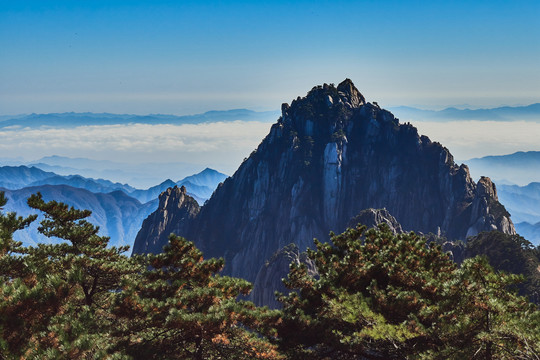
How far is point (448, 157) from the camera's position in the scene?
198m

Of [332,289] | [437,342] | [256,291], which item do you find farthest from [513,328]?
[256,291]

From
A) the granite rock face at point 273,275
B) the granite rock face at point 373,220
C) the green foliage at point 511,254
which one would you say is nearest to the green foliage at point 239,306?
the green foliage at point 511,254

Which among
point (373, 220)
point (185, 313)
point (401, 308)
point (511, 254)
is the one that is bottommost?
point (373, 220)

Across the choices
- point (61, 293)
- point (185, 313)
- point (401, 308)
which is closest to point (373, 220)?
point (401, 308)

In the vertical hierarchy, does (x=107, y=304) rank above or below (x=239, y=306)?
below

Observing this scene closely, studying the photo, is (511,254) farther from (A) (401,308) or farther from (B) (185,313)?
(B) (185,313)

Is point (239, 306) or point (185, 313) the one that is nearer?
point (185, 313)

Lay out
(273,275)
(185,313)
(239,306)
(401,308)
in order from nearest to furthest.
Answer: (185,313) < (401,308) < (239,306) < (273,275)

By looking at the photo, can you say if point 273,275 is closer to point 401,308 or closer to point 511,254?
point 511,254

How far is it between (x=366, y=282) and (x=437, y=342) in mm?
5261

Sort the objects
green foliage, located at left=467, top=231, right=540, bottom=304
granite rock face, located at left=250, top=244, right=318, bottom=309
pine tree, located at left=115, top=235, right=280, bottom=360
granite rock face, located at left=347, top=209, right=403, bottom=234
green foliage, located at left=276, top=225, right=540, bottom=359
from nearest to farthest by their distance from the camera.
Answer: green foliage, located at left=276, top=225, right=540, bottom=359 → pine tree, located at left=115, top=235, right=280, bottom=360 → green foliage, located at left=467, top=231, right=540, bottom=304 → granite rock face, located at left=250, top=244, right=318, bottom=309 → granite rock face, located at left=347, top=209, right=403, bottom=234

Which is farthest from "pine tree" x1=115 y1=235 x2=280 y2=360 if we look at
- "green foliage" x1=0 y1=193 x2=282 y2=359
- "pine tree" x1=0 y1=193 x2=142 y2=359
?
"pine tree" x1=0 y1=193 x2=142 y2=359

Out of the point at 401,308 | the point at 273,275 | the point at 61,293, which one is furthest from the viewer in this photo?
the point at 273,275

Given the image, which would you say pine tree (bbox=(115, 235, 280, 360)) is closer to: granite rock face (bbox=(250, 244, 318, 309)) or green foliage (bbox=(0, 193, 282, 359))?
green foliage (bbox=(0, 193, 282, 359))
